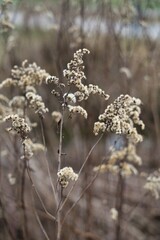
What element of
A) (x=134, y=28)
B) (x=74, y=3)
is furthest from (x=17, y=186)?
(x=134, y=28)

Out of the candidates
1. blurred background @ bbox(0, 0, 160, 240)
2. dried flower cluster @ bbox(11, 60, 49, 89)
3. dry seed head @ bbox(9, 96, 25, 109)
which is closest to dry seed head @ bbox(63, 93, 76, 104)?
dried flower cluster @ bbox(11, 60, 49, 89)

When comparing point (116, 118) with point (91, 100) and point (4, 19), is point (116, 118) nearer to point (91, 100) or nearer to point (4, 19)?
point (4, 19)

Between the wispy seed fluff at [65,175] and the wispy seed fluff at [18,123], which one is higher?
the wispy seed fluff at [18,123]

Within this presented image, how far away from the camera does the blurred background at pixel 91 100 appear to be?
248 cm

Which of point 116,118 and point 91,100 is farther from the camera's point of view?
point 91,100

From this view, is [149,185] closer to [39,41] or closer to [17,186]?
[17,186]

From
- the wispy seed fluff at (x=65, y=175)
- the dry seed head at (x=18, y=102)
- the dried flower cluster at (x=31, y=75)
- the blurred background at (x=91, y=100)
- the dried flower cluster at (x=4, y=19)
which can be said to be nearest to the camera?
the wispy seed fluff at (x=65, y=175)

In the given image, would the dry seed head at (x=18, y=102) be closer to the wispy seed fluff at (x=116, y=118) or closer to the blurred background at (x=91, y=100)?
the blurred background at (x=91, y=100)

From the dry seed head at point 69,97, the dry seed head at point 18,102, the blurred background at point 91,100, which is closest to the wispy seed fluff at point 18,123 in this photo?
the dry seed head at point 69,97

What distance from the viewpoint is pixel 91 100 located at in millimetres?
3291

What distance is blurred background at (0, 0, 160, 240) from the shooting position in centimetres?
248

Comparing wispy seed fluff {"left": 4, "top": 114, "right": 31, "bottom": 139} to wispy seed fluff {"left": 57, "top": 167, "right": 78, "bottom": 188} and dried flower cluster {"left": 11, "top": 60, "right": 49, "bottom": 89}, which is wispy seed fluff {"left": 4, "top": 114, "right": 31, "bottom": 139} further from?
dried flower cluster {"left": 11, "top": 60, "right": 49, "bottom": 89}

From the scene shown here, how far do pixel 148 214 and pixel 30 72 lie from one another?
1.96 meters

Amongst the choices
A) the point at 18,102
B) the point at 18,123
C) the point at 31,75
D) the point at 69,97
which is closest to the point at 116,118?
the point at 69,97
